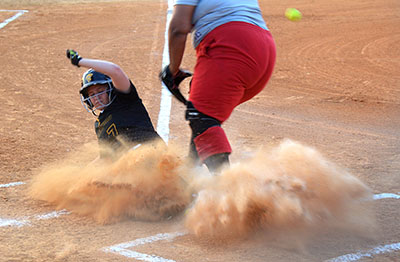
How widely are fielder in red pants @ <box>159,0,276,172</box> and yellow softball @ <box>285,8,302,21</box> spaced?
1566 cm

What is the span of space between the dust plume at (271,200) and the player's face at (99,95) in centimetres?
131

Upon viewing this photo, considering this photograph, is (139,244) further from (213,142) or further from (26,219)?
(26,219)

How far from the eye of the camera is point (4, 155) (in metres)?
5.96

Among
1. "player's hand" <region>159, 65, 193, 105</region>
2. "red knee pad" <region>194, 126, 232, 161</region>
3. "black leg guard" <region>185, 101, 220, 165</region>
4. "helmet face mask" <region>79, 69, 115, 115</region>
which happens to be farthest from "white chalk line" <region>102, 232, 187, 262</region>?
"helmet face mask" <region>79, 69, 115, 115</region>

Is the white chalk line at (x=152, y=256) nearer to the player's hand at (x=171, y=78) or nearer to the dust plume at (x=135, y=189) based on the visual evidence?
the dust plume at (x=135, y=189)

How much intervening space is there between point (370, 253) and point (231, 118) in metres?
4.41

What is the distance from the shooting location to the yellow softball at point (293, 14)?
61.6 feet

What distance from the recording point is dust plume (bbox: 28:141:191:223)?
4.24m

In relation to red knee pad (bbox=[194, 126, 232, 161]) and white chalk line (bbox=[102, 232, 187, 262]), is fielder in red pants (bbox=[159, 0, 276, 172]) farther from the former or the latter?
white chalk line (bbox=[102, 232, 187, 262])

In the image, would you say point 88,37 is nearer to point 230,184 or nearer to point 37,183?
point 37,183

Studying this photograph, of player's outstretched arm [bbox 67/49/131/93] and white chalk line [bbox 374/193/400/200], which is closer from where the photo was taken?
player's outstretched arm [bbox 67/49/131/93]

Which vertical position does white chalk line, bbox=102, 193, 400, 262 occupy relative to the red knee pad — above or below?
below

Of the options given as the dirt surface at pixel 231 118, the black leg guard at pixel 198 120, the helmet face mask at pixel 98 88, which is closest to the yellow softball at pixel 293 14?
the dirt surface at pixel 231 118

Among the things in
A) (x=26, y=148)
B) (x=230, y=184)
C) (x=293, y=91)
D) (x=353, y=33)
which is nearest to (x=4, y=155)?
(x=26, y=148)
